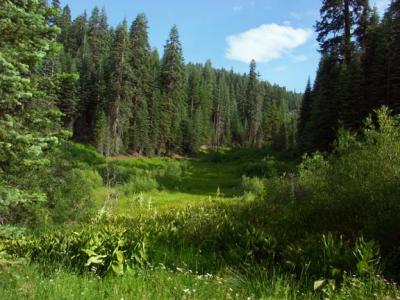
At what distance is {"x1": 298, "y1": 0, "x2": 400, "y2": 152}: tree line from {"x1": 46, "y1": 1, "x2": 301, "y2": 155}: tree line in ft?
94.0

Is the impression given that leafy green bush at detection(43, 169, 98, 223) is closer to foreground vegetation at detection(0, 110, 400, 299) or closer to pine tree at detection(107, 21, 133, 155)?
foreground vegetation at detection(0, 110, 400, 299)

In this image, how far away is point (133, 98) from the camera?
2906 inches

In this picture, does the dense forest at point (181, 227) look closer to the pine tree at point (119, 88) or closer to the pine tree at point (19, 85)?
the pine tree at point (19, 85)

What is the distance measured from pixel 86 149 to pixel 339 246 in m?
55.4

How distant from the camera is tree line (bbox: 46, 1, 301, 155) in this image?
64.8 meters

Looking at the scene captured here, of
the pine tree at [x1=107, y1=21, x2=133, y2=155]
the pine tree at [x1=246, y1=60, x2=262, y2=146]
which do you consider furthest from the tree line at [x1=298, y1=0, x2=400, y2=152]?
the pine tree at [x1=246, y1=60, x2=262, y2=146]

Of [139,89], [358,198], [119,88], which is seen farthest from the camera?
[139,89]

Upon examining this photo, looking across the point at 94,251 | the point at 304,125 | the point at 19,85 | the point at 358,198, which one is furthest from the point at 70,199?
the point at 304,125

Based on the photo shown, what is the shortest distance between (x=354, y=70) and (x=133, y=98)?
44.5 metres

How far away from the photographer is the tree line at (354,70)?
31188 millimetres

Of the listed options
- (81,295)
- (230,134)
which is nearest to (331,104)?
(81,295)

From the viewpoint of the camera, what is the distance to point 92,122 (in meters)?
68.3

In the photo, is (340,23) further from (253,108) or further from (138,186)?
(253,108)

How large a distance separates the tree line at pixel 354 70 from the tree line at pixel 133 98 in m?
28.6
